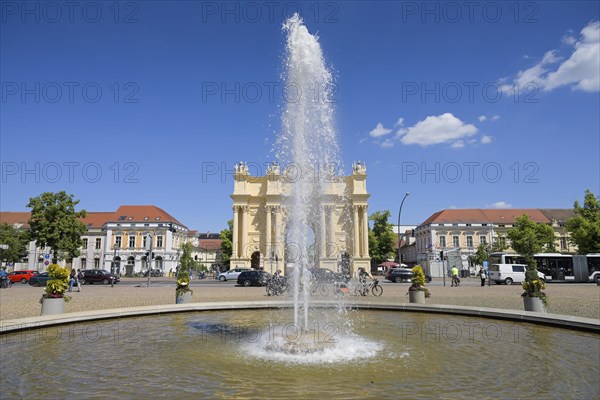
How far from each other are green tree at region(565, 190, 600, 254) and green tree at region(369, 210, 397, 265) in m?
36.4

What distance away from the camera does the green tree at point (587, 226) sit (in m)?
50.9

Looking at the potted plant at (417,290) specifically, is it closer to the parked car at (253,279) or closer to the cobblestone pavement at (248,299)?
the cobblestone pavement at (248,299)

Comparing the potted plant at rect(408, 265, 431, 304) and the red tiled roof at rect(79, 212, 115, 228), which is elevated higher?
the red tiled roof at rect(79, 212, 115, 228)

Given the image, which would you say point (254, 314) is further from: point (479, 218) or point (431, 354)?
point (479, 218)

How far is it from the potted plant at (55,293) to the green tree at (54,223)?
1641 inches

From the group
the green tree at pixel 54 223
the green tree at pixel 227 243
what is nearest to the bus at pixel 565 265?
the green tree at pixel 54 223

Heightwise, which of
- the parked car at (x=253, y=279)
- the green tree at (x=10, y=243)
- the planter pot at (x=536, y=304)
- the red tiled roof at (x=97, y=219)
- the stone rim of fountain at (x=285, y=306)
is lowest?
the parked car at (x=253, y=279)

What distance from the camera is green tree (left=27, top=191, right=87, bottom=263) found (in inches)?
1912

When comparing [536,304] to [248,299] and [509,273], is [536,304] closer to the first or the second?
[248,299]

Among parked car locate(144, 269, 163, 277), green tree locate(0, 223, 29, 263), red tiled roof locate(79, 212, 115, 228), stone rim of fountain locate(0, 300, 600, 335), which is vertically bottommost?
parked car locate(144, 269, 163, 277)

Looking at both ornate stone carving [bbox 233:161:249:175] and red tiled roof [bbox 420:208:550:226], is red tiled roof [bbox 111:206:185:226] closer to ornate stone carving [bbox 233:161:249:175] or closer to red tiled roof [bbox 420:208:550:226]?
ornate stone carving [bbox 233:161:249:175]

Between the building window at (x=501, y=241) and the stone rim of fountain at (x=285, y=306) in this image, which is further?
the building window at (x=501, y=241)

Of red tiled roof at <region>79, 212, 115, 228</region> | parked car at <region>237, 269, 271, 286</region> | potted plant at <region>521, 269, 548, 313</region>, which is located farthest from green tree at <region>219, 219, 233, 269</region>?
potted plant at <region>521, 269, 548, 313</region>

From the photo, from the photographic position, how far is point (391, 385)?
6004 millimetres
